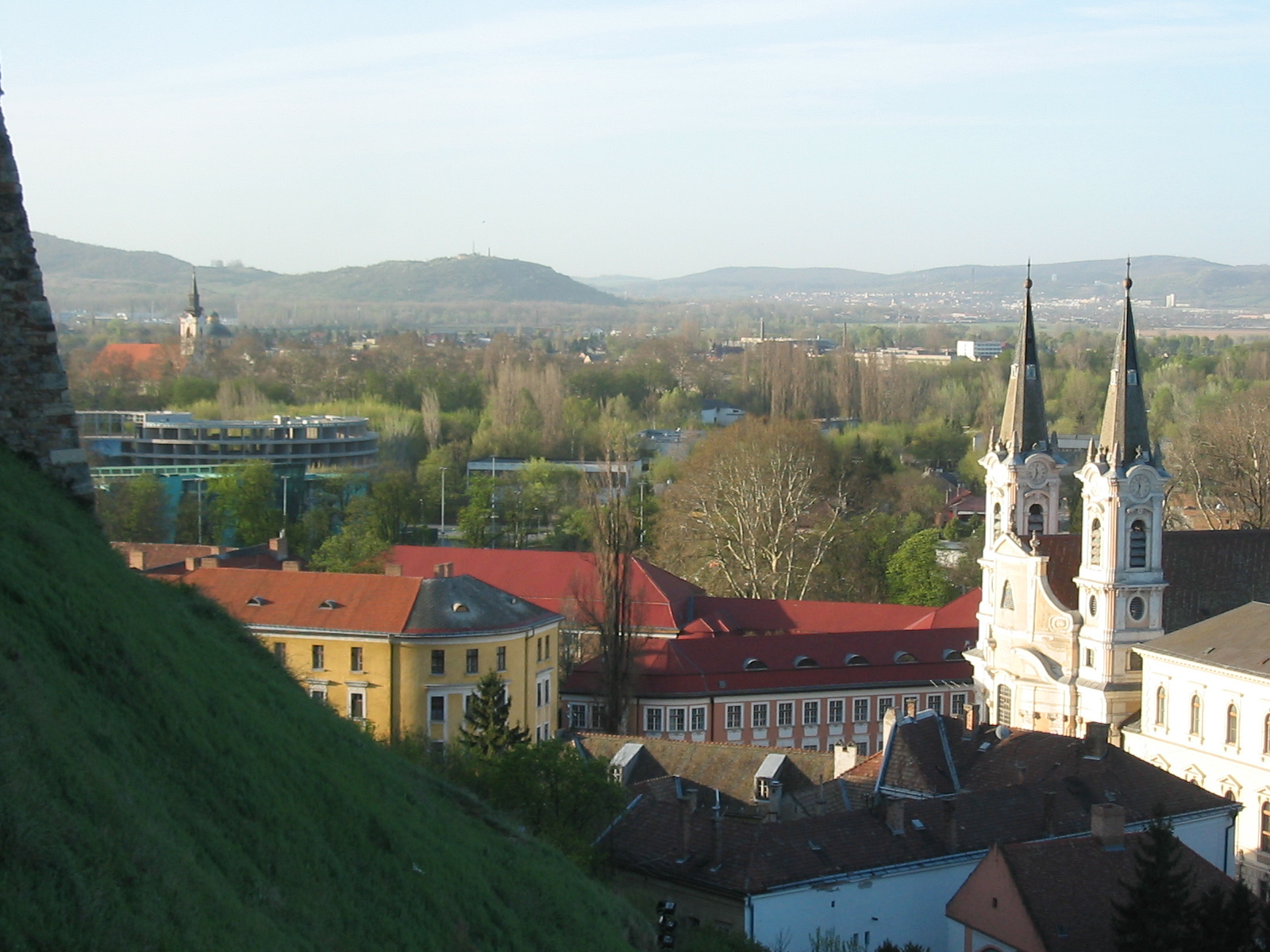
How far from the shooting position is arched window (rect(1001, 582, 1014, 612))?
1725 inches

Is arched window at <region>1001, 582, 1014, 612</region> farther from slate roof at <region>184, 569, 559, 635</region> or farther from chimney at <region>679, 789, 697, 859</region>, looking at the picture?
chimney at <region>679, 789, 697, 859</region>

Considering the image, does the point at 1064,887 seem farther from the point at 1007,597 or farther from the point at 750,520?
the point at 750,520

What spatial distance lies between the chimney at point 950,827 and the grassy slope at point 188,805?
10.8 metres

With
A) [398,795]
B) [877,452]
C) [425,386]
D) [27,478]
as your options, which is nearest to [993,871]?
[398,795]

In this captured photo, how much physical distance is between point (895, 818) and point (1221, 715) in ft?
40.2

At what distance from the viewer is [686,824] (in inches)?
1065

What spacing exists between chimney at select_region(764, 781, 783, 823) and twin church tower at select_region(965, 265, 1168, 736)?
10729 mm

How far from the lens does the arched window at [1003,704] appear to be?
1719 inches

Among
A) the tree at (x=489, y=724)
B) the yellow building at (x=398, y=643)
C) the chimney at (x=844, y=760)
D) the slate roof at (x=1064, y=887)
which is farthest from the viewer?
the yellow building at (x=398, y=643)

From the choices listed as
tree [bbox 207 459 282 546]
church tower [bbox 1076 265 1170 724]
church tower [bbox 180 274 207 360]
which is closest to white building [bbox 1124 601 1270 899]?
church tower [bbox 1076 265 1170 724]

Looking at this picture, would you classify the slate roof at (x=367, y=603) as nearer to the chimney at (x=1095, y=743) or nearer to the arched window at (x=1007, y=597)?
the arched window at (x=1007, y=597)

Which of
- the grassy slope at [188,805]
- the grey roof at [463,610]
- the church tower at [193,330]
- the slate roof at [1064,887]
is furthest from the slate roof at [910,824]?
the church tower at [193,330]

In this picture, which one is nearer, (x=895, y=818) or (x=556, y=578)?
(x=895, y=818)

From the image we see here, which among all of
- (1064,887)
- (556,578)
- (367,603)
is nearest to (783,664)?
(556,578)
